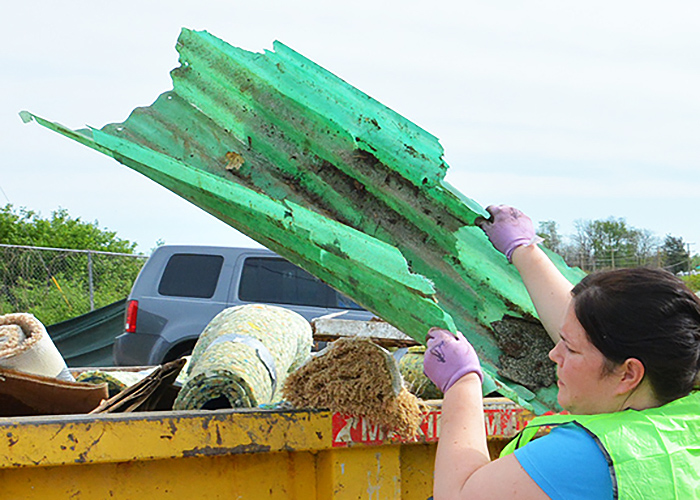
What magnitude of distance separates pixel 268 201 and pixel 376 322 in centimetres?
100

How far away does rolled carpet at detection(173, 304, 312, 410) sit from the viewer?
7.62 ft

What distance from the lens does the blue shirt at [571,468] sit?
1349 mm

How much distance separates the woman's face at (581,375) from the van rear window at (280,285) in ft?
21.1

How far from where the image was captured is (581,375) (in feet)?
4.95

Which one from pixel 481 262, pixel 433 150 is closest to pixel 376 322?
pixel 481 262

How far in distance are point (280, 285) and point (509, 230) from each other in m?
Answer: 6.16

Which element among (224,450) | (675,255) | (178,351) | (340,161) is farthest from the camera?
(675,255)

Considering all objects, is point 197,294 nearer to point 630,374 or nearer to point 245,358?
point 245,358

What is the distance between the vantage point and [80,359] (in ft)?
34.4

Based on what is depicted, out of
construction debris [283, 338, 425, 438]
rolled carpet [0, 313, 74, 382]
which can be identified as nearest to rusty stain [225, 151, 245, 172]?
construction debris [283, 338, 425, 438]

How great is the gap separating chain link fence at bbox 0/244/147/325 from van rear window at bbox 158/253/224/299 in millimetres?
4651

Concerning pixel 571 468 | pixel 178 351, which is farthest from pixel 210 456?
pixel 178 351

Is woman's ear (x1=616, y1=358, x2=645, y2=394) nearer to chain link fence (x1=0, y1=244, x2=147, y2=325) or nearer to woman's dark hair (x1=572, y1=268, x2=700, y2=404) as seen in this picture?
woman's dark hair (x1=572, y1=268, x2=700, y2=404)

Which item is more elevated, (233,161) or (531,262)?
(233,161)
